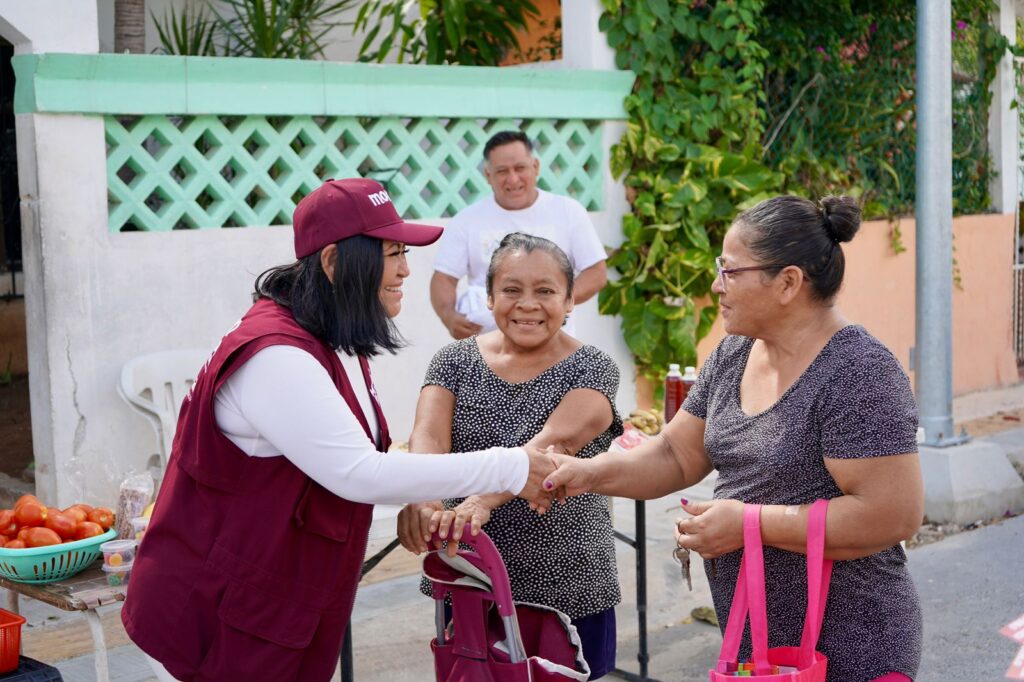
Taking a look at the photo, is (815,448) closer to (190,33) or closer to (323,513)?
(323,513)

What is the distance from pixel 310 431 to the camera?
2.63 m

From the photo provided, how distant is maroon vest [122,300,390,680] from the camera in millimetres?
2664

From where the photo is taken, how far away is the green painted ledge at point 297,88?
5.43m

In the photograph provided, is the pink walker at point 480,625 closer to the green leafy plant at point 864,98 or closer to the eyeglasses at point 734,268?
the eyeglasses at point 734,268

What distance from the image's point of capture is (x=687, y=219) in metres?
7.56

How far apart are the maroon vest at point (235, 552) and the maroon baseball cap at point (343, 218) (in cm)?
19

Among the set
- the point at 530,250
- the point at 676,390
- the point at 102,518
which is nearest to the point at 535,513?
the point at 530,250

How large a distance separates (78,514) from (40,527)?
6.4 inches

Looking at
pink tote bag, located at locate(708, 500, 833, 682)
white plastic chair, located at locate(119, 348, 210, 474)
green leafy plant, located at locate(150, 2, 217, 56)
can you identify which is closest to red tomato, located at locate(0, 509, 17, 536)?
white plastic chair, located at locate(119, 348, 210, 474)

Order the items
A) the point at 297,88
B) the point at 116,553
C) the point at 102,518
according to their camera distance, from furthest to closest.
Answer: the point at 297,88, the point at 102,518, the point at 116,553

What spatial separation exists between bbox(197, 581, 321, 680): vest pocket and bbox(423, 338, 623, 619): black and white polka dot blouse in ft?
2.89

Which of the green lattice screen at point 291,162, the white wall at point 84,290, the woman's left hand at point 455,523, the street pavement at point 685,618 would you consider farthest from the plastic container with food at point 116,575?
the green lattice screen at point 291,162

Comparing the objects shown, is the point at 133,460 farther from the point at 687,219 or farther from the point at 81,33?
the point at 687,219

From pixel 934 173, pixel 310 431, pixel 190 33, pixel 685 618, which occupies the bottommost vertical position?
pixel 685 618
